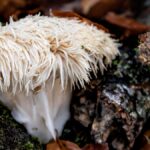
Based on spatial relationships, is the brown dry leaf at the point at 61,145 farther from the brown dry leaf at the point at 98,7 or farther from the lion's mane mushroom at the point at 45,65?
the brown dry leaf at the point at 98,7

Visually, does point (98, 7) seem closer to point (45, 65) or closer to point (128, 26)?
point (128, 26)

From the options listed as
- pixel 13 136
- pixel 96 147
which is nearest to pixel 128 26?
pixel 96 147

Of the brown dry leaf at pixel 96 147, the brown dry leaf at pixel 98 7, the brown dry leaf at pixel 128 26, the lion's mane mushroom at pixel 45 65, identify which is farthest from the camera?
the brown dry leaf at pixel 98 7

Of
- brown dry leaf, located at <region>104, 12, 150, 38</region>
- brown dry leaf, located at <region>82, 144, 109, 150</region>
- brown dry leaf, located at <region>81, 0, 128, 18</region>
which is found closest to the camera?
brown dry leaf, located at <region>82, 144, 109, 150</region>

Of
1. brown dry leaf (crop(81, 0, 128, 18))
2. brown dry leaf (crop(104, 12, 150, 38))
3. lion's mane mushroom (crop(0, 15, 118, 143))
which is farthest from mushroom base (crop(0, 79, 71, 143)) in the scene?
brown dry leaf (crop(81, 0, 128, 18))

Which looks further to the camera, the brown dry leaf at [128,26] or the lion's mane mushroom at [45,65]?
the brown dry leaf at [128,26]

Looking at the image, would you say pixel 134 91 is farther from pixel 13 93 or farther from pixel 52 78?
pixel 13 93

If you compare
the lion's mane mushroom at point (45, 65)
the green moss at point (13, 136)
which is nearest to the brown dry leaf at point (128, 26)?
the lion's mane mushroom at point (45, 65)

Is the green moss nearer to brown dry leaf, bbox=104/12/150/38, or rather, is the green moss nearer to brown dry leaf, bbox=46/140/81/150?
brown dry leaf, bbox=46/140/81/150
